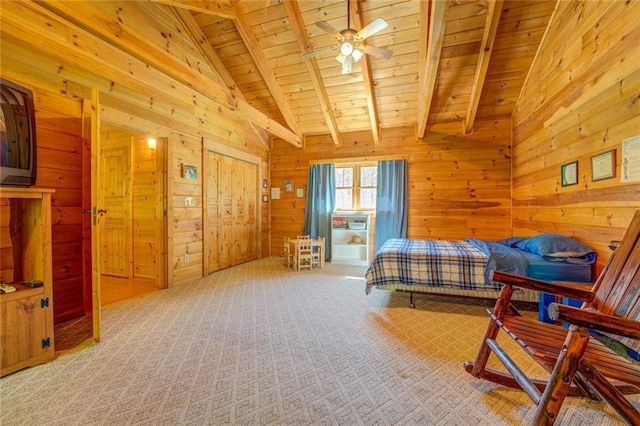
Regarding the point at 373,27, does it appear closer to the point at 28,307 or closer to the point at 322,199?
the point at 322,199

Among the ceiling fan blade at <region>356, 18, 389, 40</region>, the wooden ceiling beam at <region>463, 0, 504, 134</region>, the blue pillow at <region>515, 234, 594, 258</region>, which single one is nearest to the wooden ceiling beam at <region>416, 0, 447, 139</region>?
the wooden ceiling beam at <region>463, 0, 504, 134</region>

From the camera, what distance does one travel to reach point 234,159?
197 inches

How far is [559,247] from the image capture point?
2559 millimetres

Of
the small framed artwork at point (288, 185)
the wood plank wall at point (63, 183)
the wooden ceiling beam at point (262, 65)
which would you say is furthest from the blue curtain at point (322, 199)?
the wood plank wall at point (63, 183)

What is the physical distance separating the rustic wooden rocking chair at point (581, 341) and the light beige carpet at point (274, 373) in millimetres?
237

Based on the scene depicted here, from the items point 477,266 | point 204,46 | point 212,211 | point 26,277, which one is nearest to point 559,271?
point 477,266

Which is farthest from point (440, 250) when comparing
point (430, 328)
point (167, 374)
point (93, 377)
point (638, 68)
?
point (93, 377)

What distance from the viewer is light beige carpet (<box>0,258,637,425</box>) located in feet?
4.66

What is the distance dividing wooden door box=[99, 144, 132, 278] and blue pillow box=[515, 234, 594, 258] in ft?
17.1

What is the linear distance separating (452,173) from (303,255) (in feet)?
10.1

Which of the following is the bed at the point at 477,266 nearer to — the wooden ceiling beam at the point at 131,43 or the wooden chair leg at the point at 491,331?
the wooden chair leg at the point at 491,331

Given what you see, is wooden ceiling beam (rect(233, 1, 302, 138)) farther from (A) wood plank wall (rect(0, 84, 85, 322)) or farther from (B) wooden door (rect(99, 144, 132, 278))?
(B) wooden door (rect(99, 144, 132, 278))

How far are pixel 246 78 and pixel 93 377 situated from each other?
14.3ft

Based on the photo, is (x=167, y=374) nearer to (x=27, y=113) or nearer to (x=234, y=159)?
(x=27, y=113)
